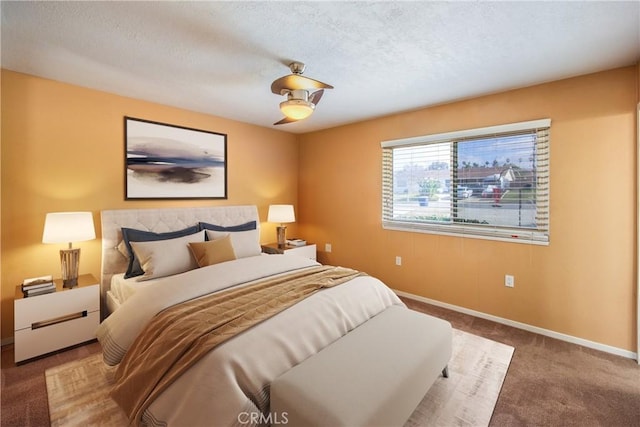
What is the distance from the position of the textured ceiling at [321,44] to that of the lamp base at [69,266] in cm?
160

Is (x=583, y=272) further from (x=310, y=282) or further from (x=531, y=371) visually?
(x=310, y=282)

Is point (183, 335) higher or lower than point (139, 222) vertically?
lower

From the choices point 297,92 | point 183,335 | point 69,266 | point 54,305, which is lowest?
point 54,305

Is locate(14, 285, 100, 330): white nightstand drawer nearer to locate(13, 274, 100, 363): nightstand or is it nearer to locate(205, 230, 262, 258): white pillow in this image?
locate(13, 274, 100, 363): nightstand

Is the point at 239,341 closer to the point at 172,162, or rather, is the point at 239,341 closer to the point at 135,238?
the point at 135,238

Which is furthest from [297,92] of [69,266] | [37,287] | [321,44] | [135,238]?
[37,287]

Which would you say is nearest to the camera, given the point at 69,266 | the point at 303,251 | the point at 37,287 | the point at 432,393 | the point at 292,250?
the point at 432,393

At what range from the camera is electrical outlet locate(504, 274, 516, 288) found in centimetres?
300

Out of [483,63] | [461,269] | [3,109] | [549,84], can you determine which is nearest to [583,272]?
[461,269]

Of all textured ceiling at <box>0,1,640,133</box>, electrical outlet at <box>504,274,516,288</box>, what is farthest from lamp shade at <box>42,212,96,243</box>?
electrical outlet at <box>504,274,516,288</box>

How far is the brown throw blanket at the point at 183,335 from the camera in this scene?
1511 millimetres

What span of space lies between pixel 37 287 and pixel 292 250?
2.63 metres

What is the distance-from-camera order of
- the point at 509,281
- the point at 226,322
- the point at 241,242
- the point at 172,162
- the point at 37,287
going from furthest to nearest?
the point at 172,162 < the point at 241,242 < the point at 509,281 < the point at 37,287 < the point at 226,322

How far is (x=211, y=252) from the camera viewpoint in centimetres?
284
